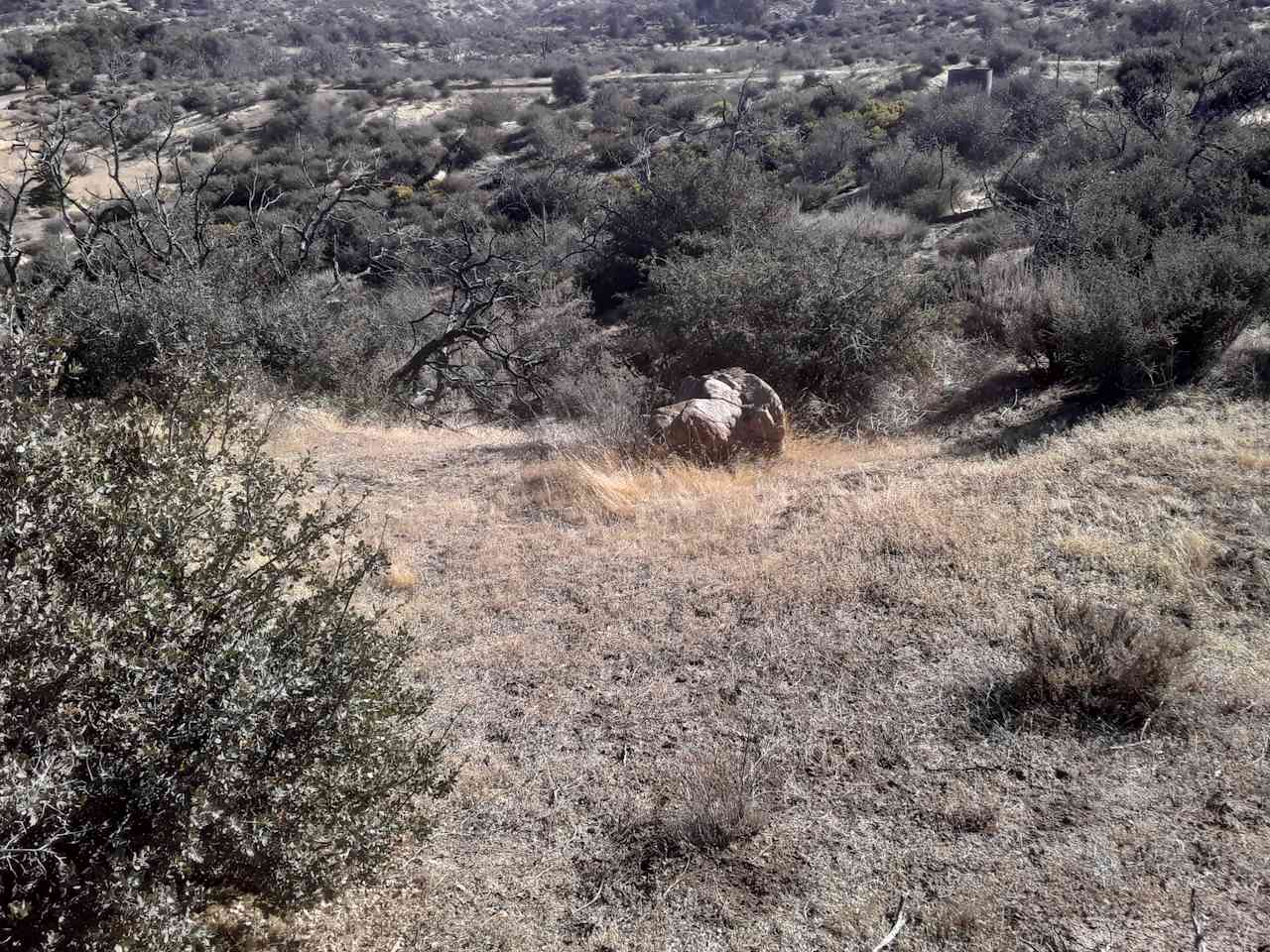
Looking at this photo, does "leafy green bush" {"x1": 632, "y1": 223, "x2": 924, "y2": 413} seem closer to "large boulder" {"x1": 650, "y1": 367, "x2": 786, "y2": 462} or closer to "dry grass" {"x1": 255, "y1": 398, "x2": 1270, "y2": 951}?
"large boulder" {"x1": 650, "y1": 367, "x2": 786, "y2": 462}

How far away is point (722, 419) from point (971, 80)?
96.2ft

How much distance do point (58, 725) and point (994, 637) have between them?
4.18 meters

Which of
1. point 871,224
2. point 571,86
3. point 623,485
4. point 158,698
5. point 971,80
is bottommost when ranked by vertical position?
point 623,485

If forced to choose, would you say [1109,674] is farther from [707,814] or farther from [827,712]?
[707,814]

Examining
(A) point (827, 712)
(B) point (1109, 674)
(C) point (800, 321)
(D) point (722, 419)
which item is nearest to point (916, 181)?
(C) point (800, 321)

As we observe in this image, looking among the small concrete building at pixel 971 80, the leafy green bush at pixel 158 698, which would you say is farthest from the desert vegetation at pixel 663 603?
the small concrete building at pixel 971 80

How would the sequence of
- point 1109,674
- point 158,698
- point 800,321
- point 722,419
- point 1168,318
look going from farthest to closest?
point 800,321 → point 1168,318 → point 722,419 → point 1109,674 → point 158,698

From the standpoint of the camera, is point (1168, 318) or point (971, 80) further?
point (971, 80)

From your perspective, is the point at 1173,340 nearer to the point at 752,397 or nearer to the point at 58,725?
the point at 752,397

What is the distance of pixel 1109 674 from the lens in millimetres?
3994

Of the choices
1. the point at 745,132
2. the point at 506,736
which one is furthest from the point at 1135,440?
the point at 745,132

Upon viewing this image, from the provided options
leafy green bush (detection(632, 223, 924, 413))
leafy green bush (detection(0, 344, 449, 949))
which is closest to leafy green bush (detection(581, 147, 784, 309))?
leafy green bush (detection(632, 223, 924, 413))

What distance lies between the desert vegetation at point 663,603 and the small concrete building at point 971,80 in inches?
595

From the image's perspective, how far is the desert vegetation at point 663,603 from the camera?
2447 mm
